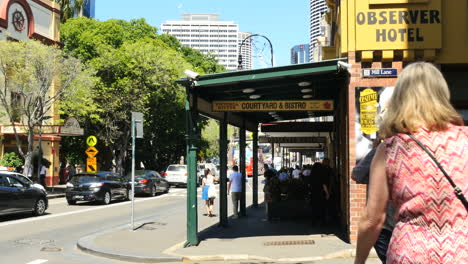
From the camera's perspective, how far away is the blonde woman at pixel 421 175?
2.24m

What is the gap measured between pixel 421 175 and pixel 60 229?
13899mm

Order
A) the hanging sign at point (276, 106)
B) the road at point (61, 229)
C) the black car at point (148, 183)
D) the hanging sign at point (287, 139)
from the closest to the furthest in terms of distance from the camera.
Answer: the road at point (61, 229) < the hanging sign at point (276, 106) < the hanging sign at point (287, 139) < the black car at point (148, 183)

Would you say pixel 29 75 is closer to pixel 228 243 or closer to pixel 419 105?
pixel 228 243

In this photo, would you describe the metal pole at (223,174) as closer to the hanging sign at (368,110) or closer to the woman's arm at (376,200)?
the hanging sign at (368,110)

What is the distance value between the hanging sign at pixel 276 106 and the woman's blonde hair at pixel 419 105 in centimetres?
919

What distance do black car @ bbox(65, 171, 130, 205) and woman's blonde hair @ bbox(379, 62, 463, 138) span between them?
21.9 metres

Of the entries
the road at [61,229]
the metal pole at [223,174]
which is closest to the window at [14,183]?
the road at [61,229]

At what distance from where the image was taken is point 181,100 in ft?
134

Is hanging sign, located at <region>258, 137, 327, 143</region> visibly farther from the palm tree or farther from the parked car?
the palm tree

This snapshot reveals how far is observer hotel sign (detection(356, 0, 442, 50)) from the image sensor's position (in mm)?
10508

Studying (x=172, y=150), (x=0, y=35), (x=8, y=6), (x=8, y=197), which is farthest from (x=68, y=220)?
(x=172, y=150)

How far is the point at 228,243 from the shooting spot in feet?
37.5

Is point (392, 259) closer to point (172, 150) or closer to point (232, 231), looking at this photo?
point (232, 231)

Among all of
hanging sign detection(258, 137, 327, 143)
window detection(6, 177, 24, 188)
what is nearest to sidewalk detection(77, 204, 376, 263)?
window detection(6, 177, 24, 188)
